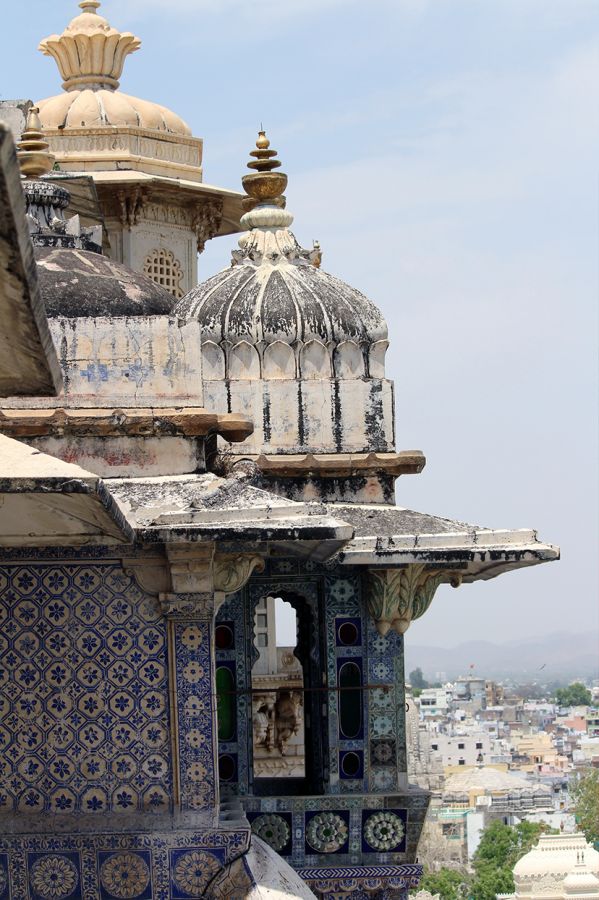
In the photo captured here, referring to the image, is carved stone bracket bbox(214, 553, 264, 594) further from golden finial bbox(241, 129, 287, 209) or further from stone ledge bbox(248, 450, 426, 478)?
golden finial bbox(241, 129, 287, 209)

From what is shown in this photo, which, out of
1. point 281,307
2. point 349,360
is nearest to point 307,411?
point 349,360

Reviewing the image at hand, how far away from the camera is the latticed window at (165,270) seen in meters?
23.2

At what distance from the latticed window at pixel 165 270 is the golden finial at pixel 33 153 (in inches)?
289

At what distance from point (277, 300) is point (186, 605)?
4.17 meters

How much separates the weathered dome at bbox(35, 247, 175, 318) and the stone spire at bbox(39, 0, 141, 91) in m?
9.13

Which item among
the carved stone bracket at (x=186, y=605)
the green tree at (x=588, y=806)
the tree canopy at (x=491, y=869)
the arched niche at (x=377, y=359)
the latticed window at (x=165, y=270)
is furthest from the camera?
the green tree at (x=588, y=806)

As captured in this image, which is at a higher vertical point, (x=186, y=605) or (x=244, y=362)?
(x=244, y=362)

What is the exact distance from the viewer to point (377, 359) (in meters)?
15.7

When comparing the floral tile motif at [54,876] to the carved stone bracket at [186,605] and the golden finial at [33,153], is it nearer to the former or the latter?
the carved stone bracket at [186,605]

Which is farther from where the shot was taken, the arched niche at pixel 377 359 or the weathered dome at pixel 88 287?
the arched niche at pixel 377 359

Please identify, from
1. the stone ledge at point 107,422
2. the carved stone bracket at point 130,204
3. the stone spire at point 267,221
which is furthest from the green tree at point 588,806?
the stone ledge at point 107,422

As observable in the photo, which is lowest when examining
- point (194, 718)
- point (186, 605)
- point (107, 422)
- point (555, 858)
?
point (555, 858)

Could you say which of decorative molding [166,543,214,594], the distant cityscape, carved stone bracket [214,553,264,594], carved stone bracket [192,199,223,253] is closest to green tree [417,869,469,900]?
the distant cityscape

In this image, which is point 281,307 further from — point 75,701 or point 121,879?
point 121,879
